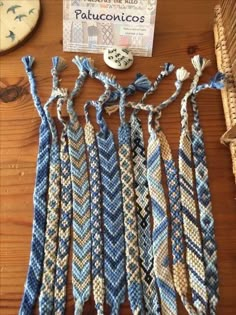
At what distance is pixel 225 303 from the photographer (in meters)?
0.67

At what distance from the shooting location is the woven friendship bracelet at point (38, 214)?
25.9 inches

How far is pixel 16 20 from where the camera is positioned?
878 mm

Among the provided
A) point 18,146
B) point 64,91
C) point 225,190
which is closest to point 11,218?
point 18,146

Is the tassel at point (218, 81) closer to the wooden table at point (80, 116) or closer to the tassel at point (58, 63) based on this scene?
the wooden table at point (80, 116)

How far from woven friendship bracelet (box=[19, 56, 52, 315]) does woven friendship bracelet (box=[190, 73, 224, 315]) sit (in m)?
0.27

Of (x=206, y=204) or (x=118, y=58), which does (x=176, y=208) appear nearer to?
(x=206, y=204)

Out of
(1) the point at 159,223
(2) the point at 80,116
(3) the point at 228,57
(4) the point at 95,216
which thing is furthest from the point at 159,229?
(3) the point at 228,57

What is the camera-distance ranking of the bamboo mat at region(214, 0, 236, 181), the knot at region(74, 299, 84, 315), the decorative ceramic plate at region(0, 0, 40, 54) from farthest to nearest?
1. the decorative ceramic plate at region(0, 0, 40, 54)
2. the bamboo mat at region(214, 0, 236, 181)
3. the knot at region(74, 299, 84, 315)

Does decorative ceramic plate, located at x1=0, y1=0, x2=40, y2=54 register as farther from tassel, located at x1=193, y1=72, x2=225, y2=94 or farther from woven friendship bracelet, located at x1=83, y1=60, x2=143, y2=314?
tassel, located at x1=193, y1=72, x2=225, y2=94

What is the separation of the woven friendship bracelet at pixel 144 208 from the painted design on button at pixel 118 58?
0.07 m

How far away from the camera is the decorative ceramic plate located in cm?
86

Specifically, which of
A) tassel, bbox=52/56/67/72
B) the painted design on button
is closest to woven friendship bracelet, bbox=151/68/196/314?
the painted design on button

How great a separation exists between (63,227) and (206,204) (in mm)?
253

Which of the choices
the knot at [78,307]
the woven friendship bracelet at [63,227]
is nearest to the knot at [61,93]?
the woven friendship bracelet at [63,227]
